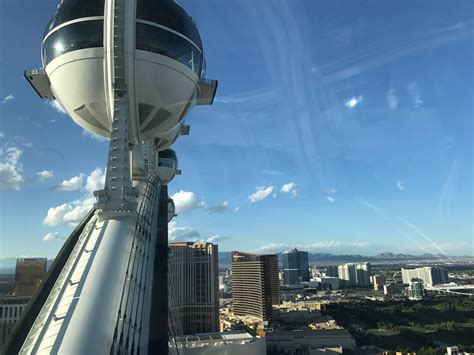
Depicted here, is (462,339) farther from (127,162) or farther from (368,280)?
(368,280)

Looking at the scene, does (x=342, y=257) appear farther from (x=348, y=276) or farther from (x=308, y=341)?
(x=308, y=341)

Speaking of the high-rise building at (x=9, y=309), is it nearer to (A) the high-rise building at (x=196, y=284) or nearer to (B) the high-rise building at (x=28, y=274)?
(B) the high-rise building at (x=28, y=274)

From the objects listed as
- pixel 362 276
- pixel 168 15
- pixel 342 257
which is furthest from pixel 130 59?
pixel 342 257

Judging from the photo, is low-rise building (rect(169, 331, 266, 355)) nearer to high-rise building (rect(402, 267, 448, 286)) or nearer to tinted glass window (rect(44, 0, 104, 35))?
tinted glass window (rect(44, 0, 104, 35))

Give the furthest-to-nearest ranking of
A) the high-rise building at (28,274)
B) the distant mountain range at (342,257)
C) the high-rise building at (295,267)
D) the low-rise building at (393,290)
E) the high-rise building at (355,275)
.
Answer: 1. the distant mountain range at (342,257)
2. the high-rise building at (295,267)
3. the high-rise building at (355,275)
4. the low-rise building at (393,290)
5. the high-rise building at (28,274)

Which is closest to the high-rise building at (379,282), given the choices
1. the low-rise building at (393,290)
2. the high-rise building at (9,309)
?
the low-rise building at (393,290)

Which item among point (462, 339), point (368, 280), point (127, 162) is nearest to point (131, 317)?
point (127, 162)
